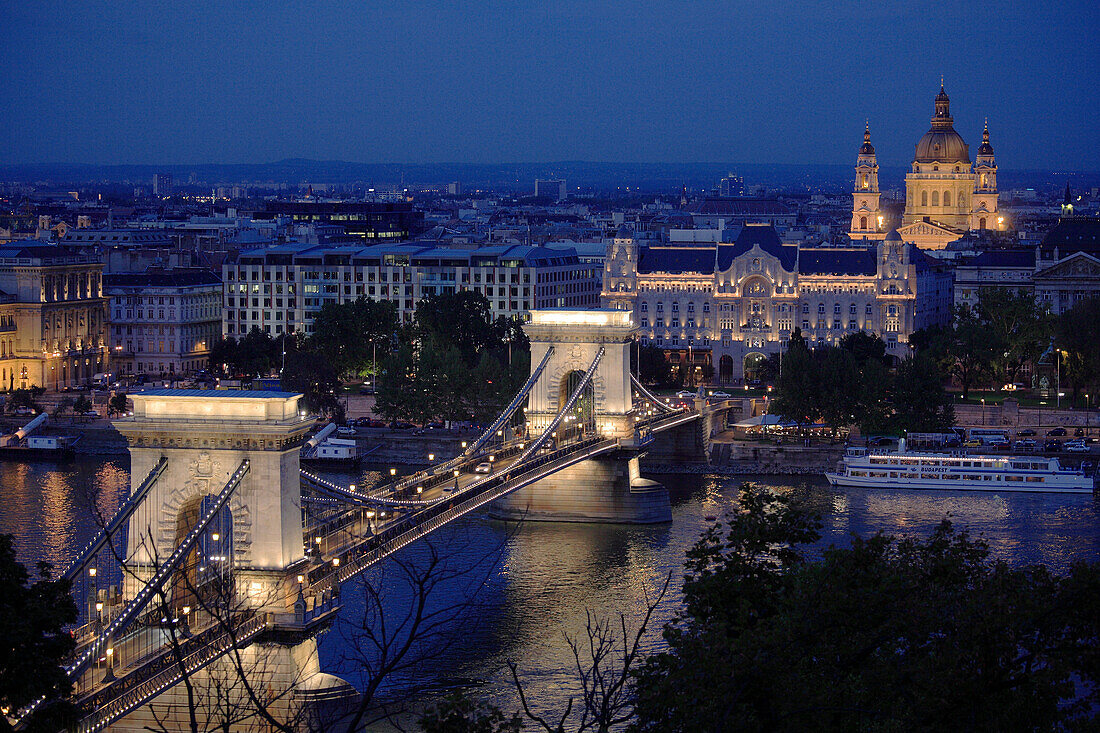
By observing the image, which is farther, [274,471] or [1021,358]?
[1021,358]

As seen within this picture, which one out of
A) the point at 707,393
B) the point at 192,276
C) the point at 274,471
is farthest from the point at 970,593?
the point at 192,276

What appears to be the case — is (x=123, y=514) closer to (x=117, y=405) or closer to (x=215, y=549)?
(x=215, y=549)

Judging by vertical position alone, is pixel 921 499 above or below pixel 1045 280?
Result: below

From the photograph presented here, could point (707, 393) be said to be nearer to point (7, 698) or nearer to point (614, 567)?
point (614, 567)

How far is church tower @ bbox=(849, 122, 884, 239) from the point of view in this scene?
76.4 metres

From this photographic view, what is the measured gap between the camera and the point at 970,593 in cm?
1720

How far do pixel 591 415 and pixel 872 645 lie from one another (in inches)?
836

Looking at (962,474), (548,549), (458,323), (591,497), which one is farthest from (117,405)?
(962,474)

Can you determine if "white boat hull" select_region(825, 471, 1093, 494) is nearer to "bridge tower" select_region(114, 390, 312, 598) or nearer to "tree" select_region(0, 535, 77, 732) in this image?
"bridge tower" select_region(114, 390, 312, 598)

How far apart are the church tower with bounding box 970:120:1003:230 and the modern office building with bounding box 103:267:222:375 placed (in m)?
40.9

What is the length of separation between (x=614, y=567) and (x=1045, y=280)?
37.1m

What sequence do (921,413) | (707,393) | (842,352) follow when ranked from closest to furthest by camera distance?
(921,413) → (842,352) → (707,393)

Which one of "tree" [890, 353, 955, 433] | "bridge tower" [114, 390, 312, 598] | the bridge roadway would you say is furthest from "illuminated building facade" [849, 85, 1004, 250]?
"bridge tower" [114, 390, 312, 598]

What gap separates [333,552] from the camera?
22531 millimetres
